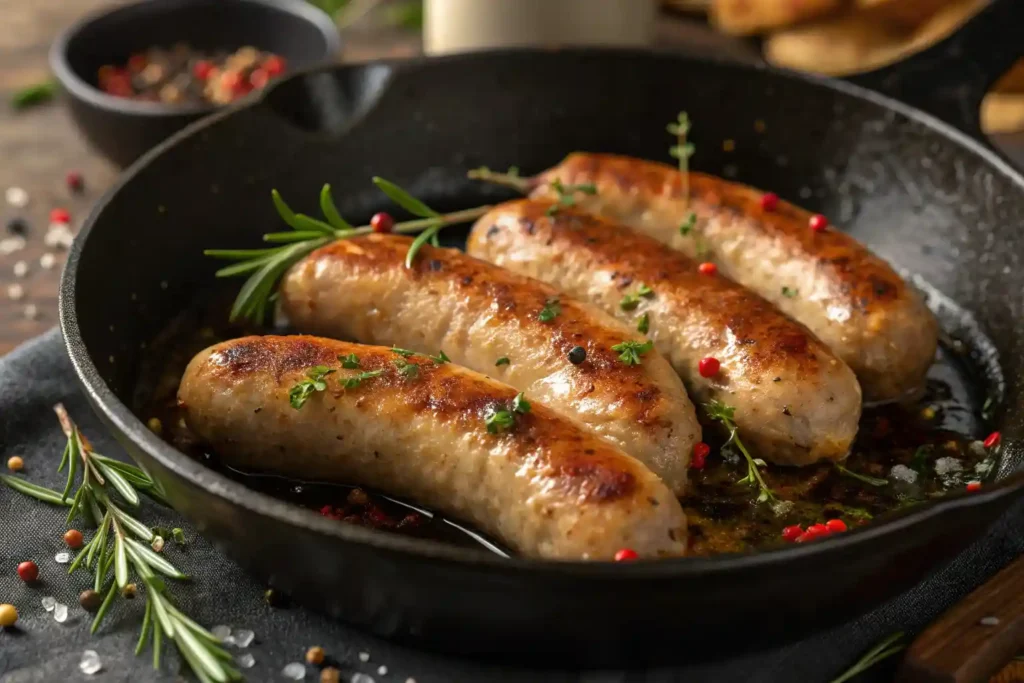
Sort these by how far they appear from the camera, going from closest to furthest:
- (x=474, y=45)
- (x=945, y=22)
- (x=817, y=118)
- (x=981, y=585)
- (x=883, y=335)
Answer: (x=981, y=585), (x=883, y=335), (x=817, y=118), (x=945, y=22), (x=474, y=45)

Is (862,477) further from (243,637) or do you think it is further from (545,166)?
(545,166)

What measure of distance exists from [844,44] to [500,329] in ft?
6.92

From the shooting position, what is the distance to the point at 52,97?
4.34 meters

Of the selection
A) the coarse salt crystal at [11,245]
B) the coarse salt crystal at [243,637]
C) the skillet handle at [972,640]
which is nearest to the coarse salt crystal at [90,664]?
the coarse salt crystal at [243,637]

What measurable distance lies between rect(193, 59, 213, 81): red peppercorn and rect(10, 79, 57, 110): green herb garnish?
0.62 m

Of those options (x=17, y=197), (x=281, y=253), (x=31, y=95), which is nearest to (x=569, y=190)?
(x=281, y=253)

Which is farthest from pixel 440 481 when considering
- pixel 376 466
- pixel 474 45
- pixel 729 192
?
pixel 474 45

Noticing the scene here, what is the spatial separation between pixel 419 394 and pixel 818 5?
7.83ft

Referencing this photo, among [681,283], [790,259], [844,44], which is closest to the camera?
[681,283]

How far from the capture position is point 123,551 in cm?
217

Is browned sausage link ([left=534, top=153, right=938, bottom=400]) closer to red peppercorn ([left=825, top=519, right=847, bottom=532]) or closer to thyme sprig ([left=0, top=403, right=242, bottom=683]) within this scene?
red peppercorn ([left=825, top=519, right=847, bottom=532])

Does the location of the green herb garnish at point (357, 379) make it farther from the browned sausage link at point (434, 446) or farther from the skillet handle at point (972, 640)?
the skillet handle at point (972, 640)

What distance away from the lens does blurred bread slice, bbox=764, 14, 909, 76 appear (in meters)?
3.95

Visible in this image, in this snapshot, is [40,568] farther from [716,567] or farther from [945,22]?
[945,22]
